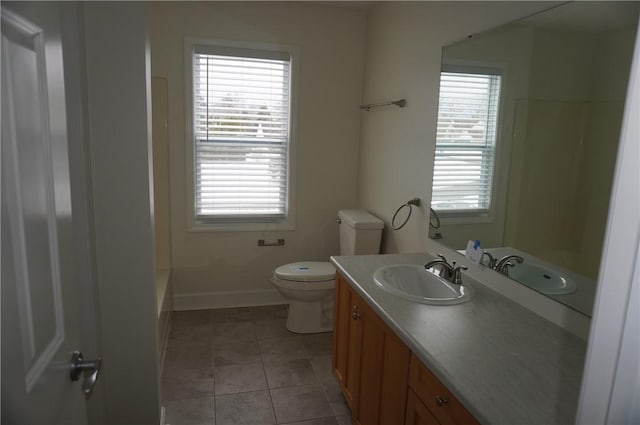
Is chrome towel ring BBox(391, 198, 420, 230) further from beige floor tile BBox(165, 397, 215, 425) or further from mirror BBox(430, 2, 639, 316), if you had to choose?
beige floor tile BBox(165, 397, 215, 425)

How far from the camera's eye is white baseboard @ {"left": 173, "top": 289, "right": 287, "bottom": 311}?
3.66 metres

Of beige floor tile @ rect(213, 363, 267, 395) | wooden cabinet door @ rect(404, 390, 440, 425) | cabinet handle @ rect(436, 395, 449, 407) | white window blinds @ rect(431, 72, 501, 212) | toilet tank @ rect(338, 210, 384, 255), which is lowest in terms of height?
beige floor tile @ rect(213, 363, 267, 395)

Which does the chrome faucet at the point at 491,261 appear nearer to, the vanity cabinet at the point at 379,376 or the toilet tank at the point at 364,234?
the vanity cabinet at the point at 379,376

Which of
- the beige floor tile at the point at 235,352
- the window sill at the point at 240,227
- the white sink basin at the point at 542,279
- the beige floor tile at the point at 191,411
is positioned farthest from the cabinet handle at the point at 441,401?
the window sill at the point at 240,227

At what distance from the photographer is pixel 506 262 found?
1866 millimetres

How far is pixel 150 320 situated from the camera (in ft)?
5.87

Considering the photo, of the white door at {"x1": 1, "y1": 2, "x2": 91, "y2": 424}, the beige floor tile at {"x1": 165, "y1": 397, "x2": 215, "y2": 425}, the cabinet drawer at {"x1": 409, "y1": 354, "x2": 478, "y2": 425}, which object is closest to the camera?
the white door at {"x1": 1, "y1": 2, "x2": 91, "y2": 424}

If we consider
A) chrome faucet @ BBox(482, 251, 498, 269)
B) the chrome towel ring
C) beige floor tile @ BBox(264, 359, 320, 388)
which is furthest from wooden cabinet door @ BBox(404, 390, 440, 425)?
the chrome towel ring

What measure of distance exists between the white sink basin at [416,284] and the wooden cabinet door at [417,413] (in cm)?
45

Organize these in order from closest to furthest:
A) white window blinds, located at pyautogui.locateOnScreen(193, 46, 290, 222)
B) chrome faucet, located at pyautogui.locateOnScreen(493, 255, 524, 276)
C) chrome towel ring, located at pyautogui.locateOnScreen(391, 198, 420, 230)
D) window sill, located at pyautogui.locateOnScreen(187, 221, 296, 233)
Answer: chrome faucet, located at pyautogui.locateOnScreen(493, 255, 524, 276), chrome towel ring, located at pyautogui.locateOnScreen(391, 198, 420, 230), white window blinds, located at pyautogui.locateOnScreen(193, 46, 290, 222), window sill, located at pyautogui.locateOnScreen(187, 221, 296, 233)

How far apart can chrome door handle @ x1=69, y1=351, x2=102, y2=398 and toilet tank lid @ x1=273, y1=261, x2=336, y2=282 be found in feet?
6.64

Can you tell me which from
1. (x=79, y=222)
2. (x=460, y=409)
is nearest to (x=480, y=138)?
(x=460, y=409)

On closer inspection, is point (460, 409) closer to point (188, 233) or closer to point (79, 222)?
A: point (79, 222)

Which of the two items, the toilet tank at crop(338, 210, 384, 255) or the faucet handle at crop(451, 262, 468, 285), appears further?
the toilet tank at crop(338, 210, 384, 255)
